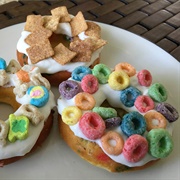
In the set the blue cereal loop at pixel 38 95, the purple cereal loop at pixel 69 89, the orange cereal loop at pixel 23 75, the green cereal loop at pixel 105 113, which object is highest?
the orange cereal loop at pixel 23 75

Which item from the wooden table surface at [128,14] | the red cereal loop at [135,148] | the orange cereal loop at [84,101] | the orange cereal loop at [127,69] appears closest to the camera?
the red cereal loop at [135,148]

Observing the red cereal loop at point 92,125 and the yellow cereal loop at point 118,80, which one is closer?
the red cereal loop at point 92,125

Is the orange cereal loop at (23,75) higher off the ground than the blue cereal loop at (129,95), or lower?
higher

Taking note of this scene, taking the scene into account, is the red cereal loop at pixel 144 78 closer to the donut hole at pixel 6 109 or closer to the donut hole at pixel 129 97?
the donut hole at pixel 129 97

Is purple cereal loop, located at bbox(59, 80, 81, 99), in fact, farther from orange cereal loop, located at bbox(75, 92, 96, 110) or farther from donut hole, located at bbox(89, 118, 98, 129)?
donut hole, located at bbox(89, 118, 98, 129)

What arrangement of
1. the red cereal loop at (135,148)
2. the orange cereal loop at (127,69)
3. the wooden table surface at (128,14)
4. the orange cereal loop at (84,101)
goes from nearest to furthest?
the red cereal loop at (135,148) → the orange cereal loop at (84,101) → the orange cereal loop at (127,69) → the wooden table surface at (128,14)

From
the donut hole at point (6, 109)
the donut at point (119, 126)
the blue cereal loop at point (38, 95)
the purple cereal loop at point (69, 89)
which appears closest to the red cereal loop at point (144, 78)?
the donut at point (119, 126)

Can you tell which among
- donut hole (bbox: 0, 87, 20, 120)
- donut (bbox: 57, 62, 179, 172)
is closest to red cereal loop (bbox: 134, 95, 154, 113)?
donut (bbox: 57, 62, 179, 172)
